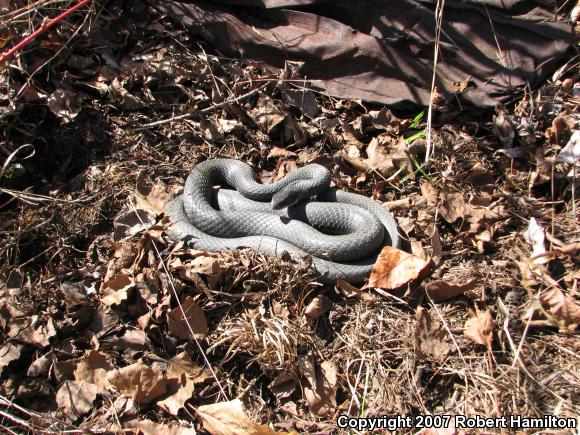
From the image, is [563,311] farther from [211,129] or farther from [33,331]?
[33,331]

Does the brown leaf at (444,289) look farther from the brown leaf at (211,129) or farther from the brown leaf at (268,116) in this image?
the brown leaf at (211,129)

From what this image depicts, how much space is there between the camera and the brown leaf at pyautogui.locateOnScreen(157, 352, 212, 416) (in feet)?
11.7

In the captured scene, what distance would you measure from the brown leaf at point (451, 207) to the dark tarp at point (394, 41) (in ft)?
4.50

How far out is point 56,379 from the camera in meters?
3.78

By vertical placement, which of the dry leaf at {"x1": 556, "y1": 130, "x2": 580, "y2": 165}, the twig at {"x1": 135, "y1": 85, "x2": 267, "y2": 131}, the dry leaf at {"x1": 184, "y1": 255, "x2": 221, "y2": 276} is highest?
the twig at {"x1": 135, "y1": 85, "x2": 267, "y2": 131}

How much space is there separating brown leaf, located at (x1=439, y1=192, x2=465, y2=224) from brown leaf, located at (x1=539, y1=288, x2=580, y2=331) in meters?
1.17

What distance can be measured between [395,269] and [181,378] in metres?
2.12

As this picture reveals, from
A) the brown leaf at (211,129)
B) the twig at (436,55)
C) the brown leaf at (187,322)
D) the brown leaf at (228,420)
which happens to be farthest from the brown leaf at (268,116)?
the brown leaf at (228,420)

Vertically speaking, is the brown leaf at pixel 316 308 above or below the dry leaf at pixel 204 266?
below

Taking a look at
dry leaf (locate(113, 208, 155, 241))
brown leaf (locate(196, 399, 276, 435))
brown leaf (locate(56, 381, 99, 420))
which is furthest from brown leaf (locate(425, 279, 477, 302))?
brown leaf (locate(56, 381, 99, 420))

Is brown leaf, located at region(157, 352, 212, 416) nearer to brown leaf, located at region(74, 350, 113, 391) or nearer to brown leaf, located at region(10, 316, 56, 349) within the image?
brown leaf, located at region(74, 350, 113, 391)

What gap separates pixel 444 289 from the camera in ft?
13.2

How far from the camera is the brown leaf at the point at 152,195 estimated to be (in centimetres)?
481

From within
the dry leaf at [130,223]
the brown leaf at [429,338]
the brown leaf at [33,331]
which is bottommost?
the brown leaf at [429,338]
